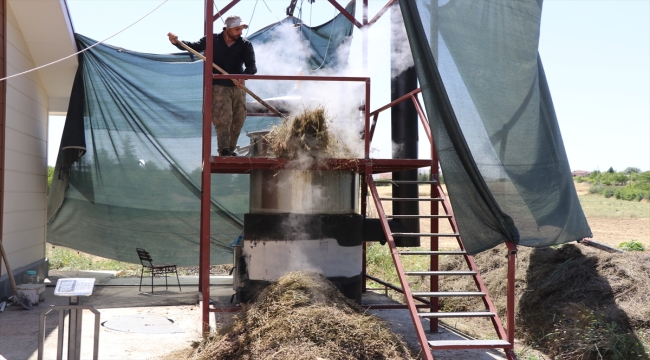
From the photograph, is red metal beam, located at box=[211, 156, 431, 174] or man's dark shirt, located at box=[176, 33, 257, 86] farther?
man's dark shirt, located at box=[176, 33, 257, 86]

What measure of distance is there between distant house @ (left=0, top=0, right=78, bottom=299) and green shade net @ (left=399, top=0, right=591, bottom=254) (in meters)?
5.79

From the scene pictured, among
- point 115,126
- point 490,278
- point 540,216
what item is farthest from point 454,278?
point 115,126

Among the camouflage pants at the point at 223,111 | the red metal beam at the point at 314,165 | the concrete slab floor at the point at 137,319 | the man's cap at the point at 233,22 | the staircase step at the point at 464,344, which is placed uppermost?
the man's cap at the point at 233,22

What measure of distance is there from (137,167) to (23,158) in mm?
1733

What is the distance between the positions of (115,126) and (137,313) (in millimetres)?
3584

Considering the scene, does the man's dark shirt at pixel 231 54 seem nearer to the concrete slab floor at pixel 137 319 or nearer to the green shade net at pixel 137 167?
the green shade net at pixel 137 167

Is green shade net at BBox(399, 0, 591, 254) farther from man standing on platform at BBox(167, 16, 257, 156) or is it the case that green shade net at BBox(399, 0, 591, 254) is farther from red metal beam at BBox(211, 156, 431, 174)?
man standing on platform at BBox(167, 16, 257, 156)

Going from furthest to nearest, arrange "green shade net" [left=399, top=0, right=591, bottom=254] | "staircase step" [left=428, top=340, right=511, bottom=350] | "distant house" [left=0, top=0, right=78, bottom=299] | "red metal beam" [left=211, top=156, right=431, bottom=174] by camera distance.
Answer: "distant house" [left=0, top=0, right=78, bottom=299], "red metal beam" [left=211, top=156, right=431, bottom=174], "green shade net" [left=399, top=0, right=591, bottom=254], "staircase step" [left=428, top=340, right=511, bottom=350]

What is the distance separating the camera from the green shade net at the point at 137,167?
10086mm

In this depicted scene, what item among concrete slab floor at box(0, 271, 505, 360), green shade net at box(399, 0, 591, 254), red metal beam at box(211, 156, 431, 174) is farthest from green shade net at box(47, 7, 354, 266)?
green shade net at box(399, 0, 591, 254)

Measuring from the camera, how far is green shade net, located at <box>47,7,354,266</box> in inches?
397

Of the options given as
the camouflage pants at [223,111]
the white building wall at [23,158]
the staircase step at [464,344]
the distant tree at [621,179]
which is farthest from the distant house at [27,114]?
the distant tree at [621,179]

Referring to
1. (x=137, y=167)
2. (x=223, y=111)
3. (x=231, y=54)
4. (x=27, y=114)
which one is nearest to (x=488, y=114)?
(x=223, y=111)

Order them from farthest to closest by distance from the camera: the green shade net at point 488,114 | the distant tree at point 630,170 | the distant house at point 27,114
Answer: the distant tree at point 630,170 → the distant house at point 27,114 → the green shade net at point 488,114
